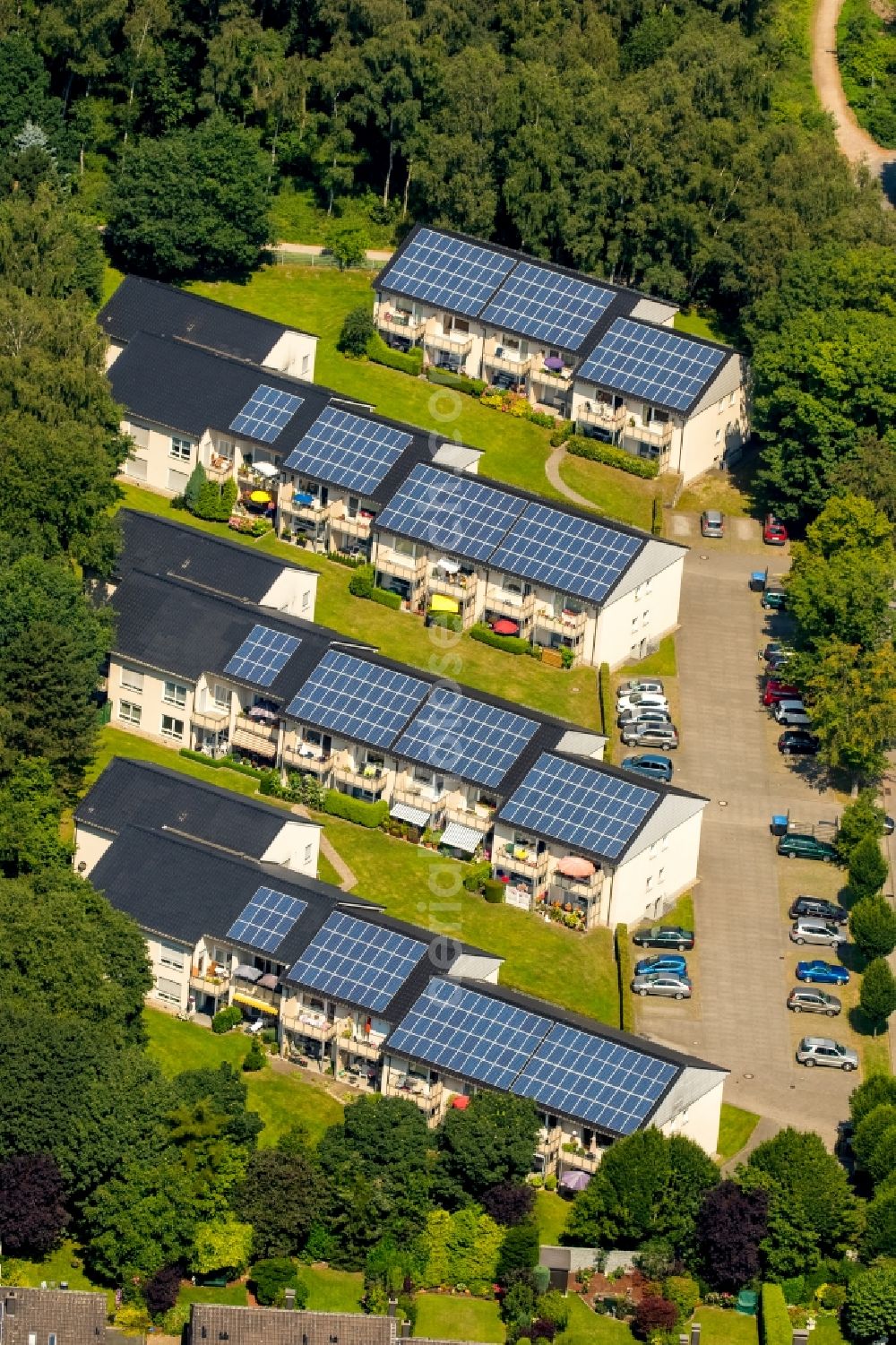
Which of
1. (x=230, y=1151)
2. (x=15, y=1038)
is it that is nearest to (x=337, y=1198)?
(x=230, y=1151)

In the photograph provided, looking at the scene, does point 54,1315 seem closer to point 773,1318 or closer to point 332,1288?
point 332,1288

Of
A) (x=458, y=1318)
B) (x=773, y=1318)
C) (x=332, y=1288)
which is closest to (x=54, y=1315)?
(x=332, y=1288)

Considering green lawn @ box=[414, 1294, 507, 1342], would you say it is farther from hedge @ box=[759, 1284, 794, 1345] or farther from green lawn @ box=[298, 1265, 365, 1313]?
hedge @ box=[759, 1284, 794, 1345]

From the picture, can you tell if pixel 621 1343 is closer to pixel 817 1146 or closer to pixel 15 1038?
pixel 817 1146

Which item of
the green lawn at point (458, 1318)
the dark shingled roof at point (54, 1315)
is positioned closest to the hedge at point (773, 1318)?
the green lawn at point (458, 1318)

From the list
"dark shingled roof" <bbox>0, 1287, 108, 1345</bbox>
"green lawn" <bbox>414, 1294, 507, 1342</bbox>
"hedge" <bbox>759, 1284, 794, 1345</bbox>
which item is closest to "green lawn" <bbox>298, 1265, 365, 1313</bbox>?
"green lawn" <bbox>414, 1294, 507, 1342</bbox>

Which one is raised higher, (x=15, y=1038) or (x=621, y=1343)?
(x=15, y=1038)

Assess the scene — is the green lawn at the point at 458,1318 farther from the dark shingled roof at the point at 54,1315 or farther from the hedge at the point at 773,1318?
the dark shingled roof at the point at 54,1315
